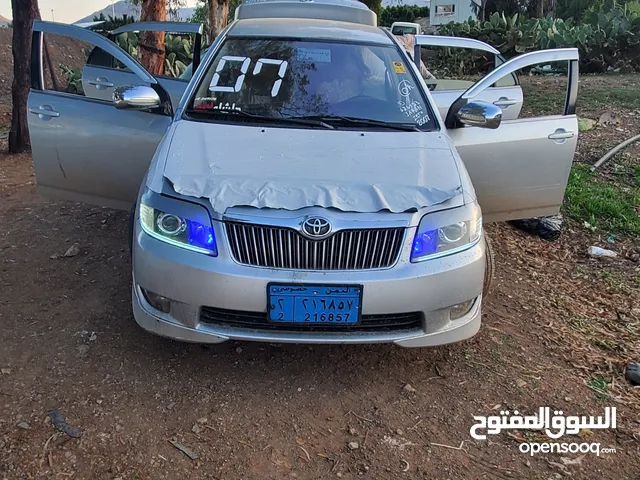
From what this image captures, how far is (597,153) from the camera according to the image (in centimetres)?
723

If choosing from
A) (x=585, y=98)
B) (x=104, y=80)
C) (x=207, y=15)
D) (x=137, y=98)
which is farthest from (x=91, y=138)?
(x=207, y=15)

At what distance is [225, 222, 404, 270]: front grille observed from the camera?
2.68 m

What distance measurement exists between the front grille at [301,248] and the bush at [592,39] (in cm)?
1226

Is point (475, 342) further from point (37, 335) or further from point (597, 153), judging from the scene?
point (597, 153)

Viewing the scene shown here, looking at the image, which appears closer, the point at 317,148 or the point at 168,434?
the point at 168,434

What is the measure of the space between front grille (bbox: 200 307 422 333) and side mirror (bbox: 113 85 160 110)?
1.48m

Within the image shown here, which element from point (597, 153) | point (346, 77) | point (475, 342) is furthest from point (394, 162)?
point (597, 153)

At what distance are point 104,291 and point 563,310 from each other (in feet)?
9.84

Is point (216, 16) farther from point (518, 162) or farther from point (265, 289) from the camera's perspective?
point (265, 289)

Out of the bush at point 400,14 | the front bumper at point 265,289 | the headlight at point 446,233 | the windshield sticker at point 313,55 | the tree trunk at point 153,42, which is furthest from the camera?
the bush at point 400,14

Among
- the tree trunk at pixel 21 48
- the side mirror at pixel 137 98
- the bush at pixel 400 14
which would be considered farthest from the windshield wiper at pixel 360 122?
the bush at pixel 400 14

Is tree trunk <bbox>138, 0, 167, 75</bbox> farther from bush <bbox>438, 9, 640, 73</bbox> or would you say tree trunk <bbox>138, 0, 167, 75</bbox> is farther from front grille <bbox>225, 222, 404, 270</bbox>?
bush <bbox>438, 9, 640, 73</bbox>

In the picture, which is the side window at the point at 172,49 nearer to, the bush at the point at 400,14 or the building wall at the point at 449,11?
the bush at the point at 400,14

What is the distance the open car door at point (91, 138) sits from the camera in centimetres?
386
